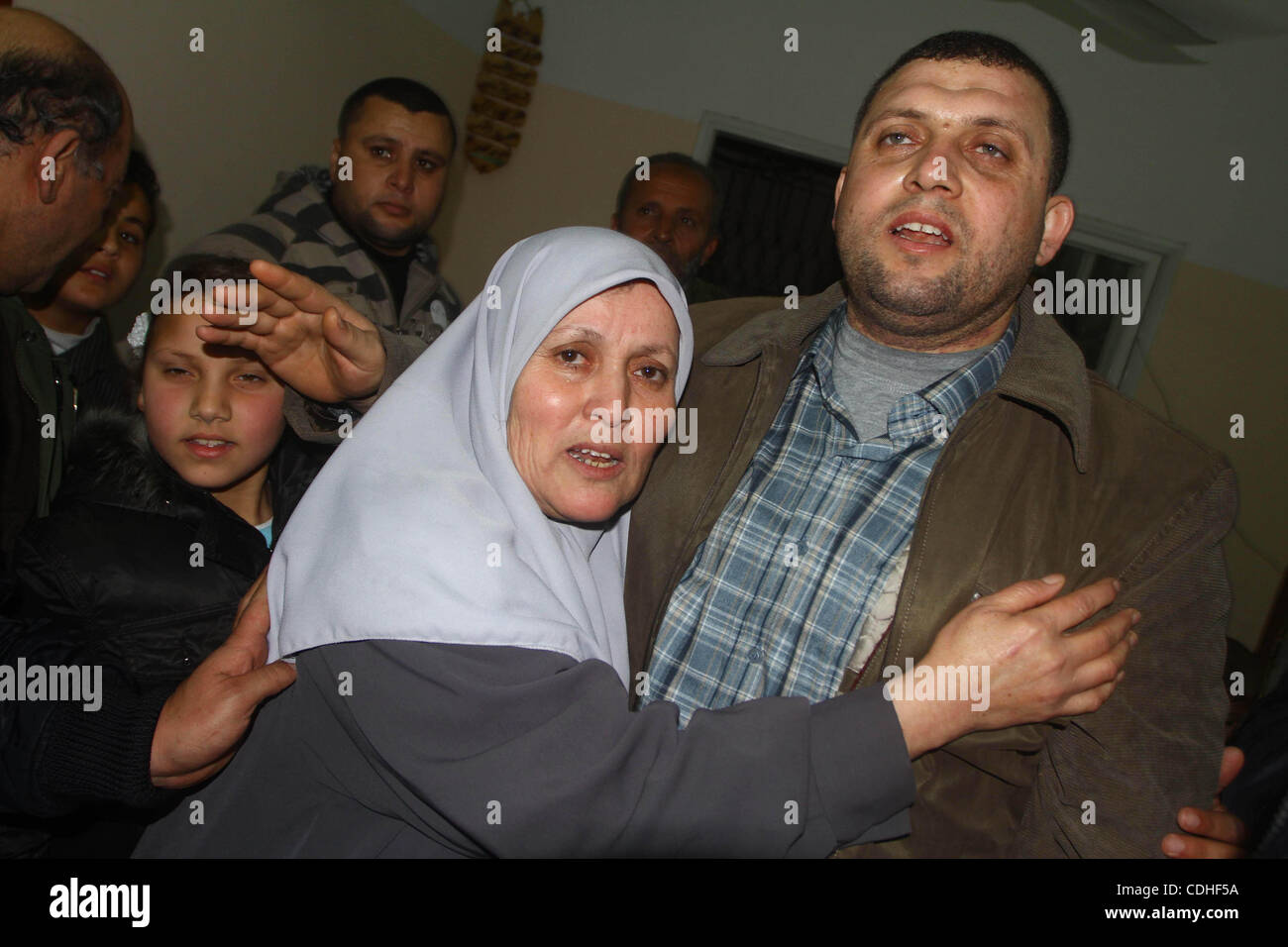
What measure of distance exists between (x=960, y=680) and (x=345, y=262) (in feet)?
6.71

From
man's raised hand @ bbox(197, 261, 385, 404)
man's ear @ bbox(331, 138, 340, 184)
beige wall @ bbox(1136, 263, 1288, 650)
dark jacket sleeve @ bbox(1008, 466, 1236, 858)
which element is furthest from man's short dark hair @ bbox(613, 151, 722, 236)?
beige wall @ bbox(1136, 263, 1288, 650)

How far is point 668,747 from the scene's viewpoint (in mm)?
1112

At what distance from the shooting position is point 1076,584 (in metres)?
1.32

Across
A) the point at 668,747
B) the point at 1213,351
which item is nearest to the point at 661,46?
the point at 1213,351

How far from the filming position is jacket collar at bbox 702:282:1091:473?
1.34 meters

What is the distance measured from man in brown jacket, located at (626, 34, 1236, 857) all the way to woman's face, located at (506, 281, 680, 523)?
0.73 feet

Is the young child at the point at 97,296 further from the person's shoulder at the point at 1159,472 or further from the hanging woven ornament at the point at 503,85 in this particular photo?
the hanging woven ornament at the point at 503,85

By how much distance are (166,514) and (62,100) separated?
72 cm

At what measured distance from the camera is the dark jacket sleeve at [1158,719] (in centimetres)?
127

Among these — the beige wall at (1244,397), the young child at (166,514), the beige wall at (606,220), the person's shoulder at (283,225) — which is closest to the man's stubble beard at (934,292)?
the young child at (166,514)

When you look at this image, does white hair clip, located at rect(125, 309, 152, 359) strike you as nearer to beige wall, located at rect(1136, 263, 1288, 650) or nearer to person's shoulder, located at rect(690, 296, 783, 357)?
person's shoulder, located at rect(690, 296, 783, 357)

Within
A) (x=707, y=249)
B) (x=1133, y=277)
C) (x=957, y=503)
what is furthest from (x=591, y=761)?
(x=1133, y=277)

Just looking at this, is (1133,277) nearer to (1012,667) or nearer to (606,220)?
(606,220)
